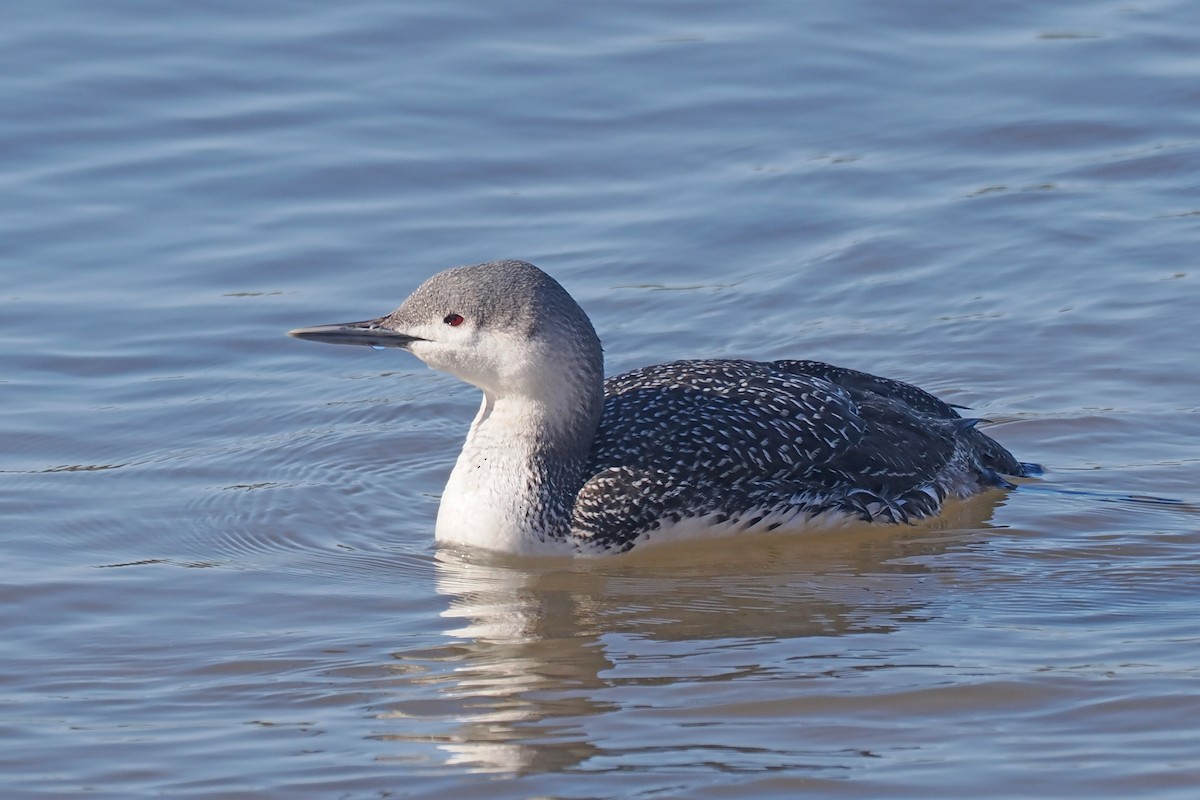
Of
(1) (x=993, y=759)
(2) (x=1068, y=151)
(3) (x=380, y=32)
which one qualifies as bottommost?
(1) (x=993, y=759)

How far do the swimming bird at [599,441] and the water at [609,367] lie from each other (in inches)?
6.3

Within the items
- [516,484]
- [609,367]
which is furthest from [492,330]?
[609,367]

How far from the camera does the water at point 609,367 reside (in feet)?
17.6

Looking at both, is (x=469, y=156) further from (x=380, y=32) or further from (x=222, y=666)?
(x=222, y=666)

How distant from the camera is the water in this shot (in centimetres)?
538

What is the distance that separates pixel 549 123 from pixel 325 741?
22.9ft

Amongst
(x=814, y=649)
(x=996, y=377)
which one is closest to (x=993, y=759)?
(x=814, y=649)

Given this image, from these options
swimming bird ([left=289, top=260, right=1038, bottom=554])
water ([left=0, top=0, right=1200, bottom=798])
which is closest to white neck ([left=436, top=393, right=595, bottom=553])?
swimming bird ([left=289, top=260, right=1038, bottom=554])

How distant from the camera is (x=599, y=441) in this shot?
278 inches

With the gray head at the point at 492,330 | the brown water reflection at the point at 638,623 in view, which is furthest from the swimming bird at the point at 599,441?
the brown water reflection at the point at 638,623

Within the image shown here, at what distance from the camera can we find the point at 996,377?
28.7 feet

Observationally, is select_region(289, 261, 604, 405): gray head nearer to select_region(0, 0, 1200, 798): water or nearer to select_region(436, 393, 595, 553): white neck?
select_region(436, 393, 595, 553): white neck

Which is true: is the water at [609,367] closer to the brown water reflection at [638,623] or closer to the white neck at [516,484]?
the brown water reflection at [638,623]

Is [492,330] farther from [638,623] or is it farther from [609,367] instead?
[609,367]
